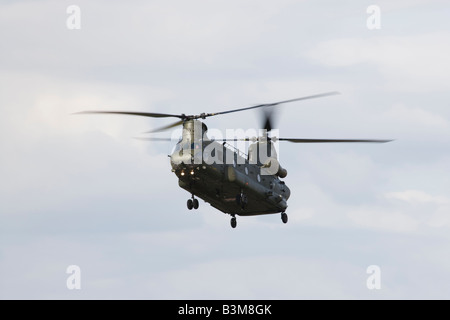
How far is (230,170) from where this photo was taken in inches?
3428

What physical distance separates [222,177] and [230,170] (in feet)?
3.55

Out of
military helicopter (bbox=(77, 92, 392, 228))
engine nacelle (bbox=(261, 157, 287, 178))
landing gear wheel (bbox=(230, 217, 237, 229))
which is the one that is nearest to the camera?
military helicopter (bbox=(77, 92, 392, 228))

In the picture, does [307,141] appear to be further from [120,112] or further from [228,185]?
[120,112]

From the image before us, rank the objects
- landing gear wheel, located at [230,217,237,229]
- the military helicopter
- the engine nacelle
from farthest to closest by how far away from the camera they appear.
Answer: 1. landing gear wheel, located at [230,217,237,229]
2. the engine nacelle
3. the military helicopter

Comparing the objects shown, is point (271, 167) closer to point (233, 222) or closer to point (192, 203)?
point (233, 222)

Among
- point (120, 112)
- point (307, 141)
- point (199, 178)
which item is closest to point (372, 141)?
point (307, 141)

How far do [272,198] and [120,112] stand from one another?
24213 mm

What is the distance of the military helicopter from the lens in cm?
8350

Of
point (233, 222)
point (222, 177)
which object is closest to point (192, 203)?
point (222, 177)

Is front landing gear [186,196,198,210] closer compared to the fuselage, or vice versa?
the fuselage

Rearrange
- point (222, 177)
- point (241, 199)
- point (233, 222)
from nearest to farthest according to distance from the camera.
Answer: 1. point (222, 177)
2. point (241, 199)
3. point (233, 222)

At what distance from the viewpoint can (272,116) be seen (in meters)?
95.9

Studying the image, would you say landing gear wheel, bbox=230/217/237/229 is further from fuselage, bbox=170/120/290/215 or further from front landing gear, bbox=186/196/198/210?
front landing gear, bbox=186/196/198/210

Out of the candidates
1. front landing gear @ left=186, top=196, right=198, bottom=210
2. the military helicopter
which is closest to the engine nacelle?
the military helicopter
